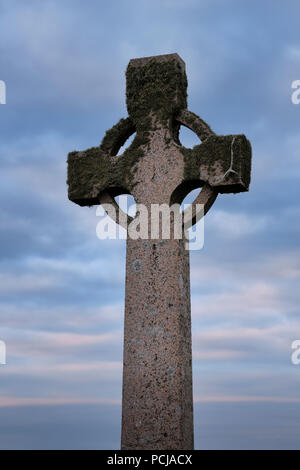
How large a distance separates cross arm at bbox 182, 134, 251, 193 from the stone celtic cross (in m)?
0.01

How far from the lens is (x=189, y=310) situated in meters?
7.97

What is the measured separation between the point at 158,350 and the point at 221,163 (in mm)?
2260

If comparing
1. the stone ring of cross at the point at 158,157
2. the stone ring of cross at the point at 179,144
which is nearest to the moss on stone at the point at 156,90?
the stone ring of cross at the point at 158,157

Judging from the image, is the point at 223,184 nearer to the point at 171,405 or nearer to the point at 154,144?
the point at 154,144

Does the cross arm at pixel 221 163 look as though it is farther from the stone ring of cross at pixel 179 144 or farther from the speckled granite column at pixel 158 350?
the speckled granite column at pixel 158 350

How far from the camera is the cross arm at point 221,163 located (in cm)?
800

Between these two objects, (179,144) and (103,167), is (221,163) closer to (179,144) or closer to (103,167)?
(179,144)

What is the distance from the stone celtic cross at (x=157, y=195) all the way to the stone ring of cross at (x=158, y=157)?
0.01m

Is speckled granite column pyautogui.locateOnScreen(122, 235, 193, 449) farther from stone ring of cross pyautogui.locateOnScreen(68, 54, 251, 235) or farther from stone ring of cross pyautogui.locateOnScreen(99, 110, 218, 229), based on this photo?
stone ring of cross pyautogui.locateOnScreen(68, 54, 251, 235)

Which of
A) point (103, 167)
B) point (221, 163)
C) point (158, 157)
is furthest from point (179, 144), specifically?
point (103, 167)

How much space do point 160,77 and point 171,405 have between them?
3.93 metres

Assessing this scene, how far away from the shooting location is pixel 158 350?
25.1ft

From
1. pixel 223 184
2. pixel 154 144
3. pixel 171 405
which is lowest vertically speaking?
pixel 171 405
